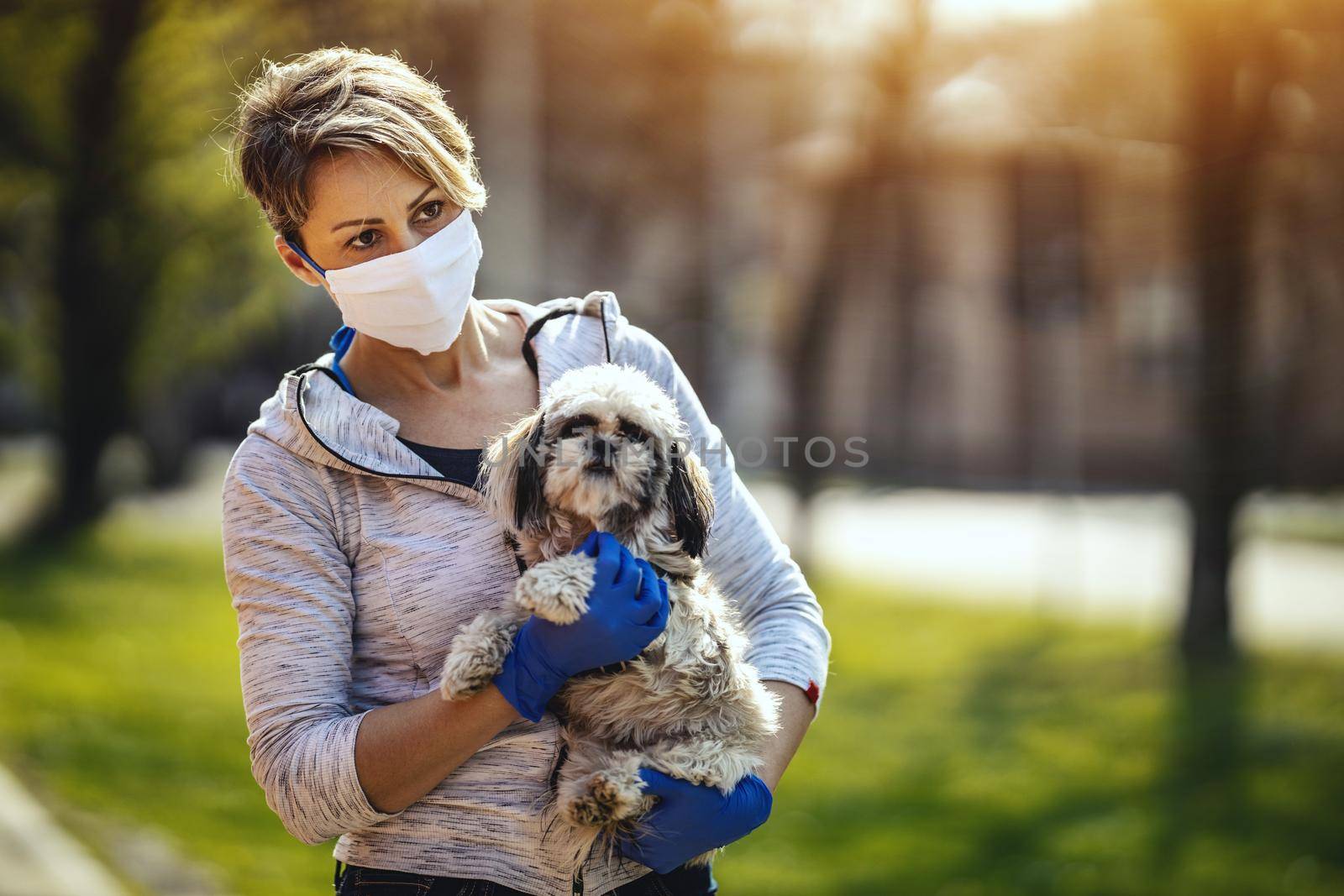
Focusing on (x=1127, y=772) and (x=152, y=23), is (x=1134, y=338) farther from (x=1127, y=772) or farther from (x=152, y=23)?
(x=152, y=23)

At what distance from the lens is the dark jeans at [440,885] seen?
7.39ft

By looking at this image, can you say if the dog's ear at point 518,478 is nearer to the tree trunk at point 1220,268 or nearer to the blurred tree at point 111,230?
the tree trunk at point 1220,268

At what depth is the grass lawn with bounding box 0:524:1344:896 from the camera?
6422 mm

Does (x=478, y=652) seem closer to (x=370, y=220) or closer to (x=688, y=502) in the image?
(x=688, y=502)

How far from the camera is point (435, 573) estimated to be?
2.38 m

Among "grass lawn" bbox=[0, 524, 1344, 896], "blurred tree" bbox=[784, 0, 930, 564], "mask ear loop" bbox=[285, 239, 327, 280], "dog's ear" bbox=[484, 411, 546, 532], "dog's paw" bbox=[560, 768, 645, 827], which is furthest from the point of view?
"blurred tree" bbox=[784, 0, 930, 564]

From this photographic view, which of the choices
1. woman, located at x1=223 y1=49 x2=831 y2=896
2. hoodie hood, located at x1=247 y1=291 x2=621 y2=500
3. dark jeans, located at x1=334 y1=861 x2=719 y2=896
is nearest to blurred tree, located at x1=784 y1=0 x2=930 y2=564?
woman, located at x1=223 y1=49 x2=831 y2=896

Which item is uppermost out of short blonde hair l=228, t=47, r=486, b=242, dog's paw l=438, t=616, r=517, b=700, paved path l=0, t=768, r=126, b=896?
short blonde hair l=228, t=47, r=486, b=242

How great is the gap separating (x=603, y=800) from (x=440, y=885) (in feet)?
1.22

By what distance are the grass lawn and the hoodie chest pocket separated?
4202 millimetres

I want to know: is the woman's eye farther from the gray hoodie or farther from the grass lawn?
the grass lawn

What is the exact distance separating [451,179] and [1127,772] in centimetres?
716

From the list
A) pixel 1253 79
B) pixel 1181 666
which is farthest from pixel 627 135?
pixel 1181 666

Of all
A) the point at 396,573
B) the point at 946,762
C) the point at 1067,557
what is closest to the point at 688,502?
the point at 396,573
